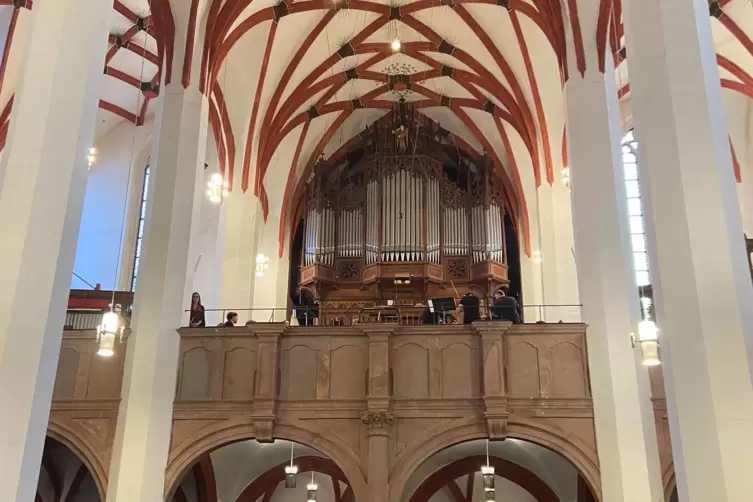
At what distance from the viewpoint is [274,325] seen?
12.2 metres

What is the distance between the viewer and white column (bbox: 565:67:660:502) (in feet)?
34.9

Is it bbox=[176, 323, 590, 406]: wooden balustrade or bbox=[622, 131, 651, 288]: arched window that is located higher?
bbox=[622, 131, 651, 288]: arched window

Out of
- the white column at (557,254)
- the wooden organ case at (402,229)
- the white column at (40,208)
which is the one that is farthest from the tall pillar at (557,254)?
the white column at (40,208)

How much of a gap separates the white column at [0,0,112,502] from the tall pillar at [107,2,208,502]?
399 cm

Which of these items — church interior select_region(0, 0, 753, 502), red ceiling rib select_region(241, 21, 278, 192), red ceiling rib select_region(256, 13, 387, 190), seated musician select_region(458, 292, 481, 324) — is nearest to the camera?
church interior select_region(0, 0, 753, 502)

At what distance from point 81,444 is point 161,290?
2.67 m

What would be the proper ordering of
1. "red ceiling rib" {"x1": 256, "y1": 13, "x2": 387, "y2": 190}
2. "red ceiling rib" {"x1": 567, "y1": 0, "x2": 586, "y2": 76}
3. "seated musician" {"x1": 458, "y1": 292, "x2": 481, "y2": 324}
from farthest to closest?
1. "red ceiling rib" {"x1": 256, "y1": 13, "x2": 387, "y2": 190}
2. "red ceiling rib" {"x1": 567, "y1": 0, "x2": 586, "y2": 76}
3. "seated musician" {"x1": 458, "y1": 292, "x2": 481, "y2": 324}

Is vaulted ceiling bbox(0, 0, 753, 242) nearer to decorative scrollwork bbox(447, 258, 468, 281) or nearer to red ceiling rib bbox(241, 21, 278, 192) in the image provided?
red ceiling rib bbox(241, 21, 278, 192)

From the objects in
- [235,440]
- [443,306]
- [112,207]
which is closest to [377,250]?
[443,306]

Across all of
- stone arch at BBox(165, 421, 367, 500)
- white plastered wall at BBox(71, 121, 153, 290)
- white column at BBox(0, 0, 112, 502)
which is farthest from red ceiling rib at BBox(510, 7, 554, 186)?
white column at BBox(0, 0, 112, 502)

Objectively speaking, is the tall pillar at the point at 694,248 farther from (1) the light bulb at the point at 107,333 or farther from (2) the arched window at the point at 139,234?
(2) the arched window at the point at 139,234

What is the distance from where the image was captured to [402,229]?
19125 mm

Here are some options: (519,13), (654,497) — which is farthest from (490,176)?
(654,497)

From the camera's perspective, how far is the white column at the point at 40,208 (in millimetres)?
7266
